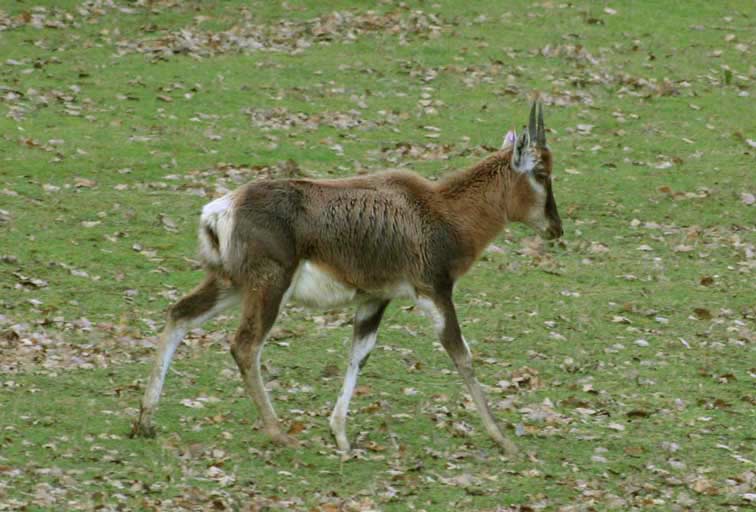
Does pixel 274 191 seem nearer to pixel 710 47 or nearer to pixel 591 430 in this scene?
pixel 591 430

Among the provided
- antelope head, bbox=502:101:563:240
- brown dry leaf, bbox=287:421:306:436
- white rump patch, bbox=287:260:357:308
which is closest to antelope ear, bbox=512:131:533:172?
antelope head, bbox=502:101:563:240

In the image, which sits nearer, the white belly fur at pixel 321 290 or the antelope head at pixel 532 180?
the white belly fur at pixel 321 290

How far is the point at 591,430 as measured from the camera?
35.7ft

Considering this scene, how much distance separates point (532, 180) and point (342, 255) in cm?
182

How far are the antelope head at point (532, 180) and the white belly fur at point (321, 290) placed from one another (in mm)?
1317

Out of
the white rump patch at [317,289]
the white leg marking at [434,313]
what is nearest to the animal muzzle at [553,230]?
the white leg marking at [434,313]

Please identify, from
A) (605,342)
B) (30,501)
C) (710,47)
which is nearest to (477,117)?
(710,47)

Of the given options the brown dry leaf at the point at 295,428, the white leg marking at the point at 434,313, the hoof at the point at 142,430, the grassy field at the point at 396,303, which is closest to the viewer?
the grassy field at the point at 396,303

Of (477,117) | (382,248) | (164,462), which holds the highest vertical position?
(382,248)

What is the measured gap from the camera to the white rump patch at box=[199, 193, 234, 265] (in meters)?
9.99

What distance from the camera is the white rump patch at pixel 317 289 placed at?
1012cm

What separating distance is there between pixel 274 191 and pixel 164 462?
7.00 feet

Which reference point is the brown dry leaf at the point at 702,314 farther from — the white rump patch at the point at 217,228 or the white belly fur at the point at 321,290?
the white rump patch at the point at 217,228

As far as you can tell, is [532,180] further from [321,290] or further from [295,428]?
[295,428]
